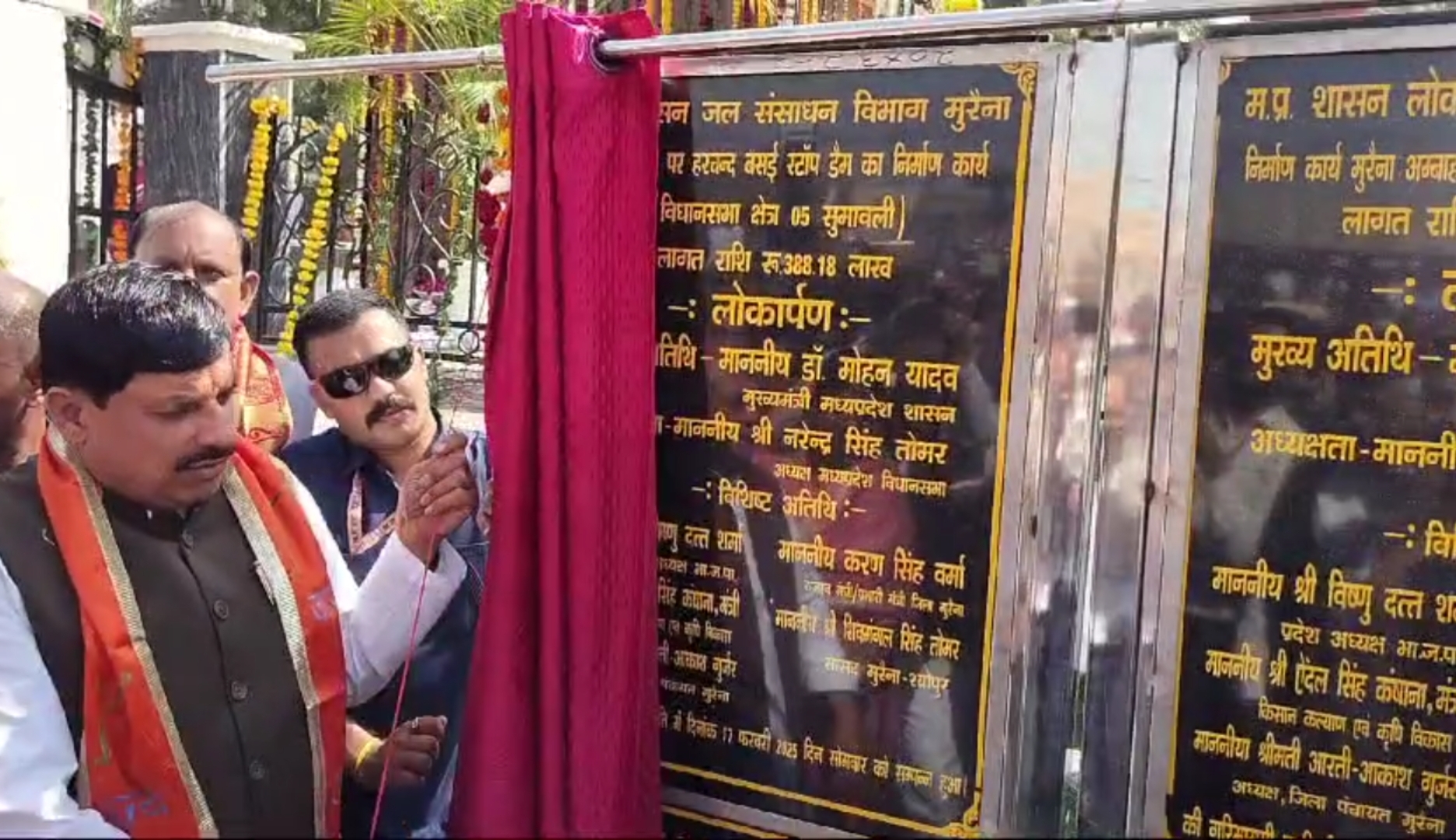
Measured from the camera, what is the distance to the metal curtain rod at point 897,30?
170 cm

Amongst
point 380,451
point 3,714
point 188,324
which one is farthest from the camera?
point 380,451

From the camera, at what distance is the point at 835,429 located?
2.10 meters

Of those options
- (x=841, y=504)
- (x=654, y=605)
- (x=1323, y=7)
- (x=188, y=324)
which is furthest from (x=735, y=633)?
(x=1323, y=7)

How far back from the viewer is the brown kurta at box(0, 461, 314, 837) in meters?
1.77

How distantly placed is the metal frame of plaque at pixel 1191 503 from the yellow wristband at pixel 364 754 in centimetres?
126

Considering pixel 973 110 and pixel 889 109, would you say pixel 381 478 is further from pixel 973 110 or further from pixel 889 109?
pixel 973 110

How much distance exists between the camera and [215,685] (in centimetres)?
189

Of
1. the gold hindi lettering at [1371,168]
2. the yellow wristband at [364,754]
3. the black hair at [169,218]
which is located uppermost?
the gold hindi lettering at [1371,168]

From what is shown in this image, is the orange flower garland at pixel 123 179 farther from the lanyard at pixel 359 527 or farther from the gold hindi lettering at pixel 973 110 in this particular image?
the gold hindi lettering at pixel 973 110

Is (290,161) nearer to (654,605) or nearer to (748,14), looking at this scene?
(748,14)

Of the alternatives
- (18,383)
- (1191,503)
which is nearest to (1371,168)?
(1191,503)

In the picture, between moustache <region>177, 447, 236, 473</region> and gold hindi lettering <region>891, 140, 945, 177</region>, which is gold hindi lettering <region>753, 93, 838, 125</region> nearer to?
gold hindi lettering <region>891, 140, 945, 177</region>

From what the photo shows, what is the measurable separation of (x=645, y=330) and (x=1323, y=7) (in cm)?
112

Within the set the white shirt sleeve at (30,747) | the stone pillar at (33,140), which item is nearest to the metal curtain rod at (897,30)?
the white shirt sleeve at (30,747)
